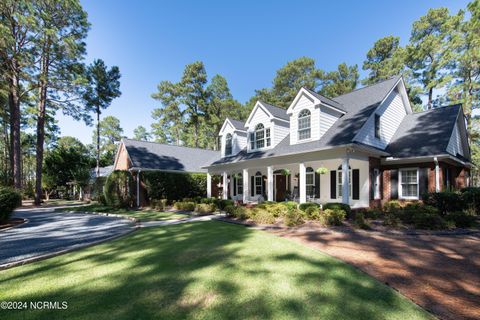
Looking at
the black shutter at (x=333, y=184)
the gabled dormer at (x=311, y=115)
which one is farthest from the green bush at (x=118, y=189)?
the black shutter at (x=333, y=184)

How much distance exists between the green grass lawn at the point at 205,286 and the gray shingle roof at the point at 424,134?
10.2 m

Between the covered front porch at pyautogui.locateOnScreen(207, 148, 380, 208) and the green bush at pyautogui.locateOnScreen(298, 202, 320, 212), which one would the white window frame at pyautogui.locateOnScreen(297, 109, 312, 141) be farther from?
the green bush at pyautogui.locateOnScreen(298, 202, 320, 212)

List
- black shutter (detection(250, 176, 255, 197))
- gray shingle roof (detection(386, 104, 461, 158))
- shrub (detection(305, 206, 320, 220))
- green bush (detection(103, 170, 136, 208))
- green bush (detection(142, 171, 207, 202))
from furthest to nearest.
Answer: black shutter (detection(250, 176, 255, 197)) → green bush (detection(142, 171, 207, 202)) → green bush (detection(103, 170, 136, 208)) → gray shingle roof (detection(386, 104, 461, 158)) → shrub (detection(305, 206, 320, 220))

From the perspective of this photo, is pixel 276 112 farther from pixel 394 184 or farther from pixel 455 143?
pixel 455 143

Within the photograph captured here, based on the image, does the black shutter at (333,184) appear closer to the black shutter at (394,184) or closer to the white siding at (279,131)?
the black shutter at (394,184)

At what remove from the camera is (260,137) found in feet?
54.4

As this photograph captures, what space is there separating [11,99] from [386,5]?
32119 mm

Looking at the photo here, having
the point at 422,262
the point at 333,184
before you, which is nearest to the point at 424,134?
the point at 333,184

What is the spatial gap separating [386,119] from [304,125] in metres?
5.09

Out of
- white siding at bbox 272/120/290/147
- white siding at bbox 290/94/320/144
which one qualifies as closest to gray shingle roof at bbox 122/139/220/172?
white siding at bbox 272/120/290/147

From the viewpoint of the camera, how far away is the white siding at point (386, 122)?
39.0 feet

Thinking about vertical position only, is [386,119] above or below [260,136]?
above

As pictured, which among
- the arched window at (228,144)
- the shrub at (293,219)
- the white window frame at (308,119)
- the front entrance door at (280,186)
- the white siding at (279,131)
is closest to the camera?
the shrub at (293,219)

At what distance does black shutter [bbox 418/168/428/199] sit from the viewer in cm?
1196
